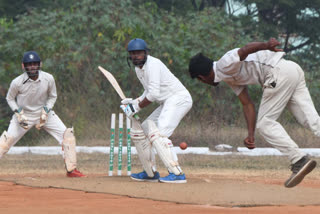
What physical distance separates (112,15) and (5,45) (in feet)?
10.2

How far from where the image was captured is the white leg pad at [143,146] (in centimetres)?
923

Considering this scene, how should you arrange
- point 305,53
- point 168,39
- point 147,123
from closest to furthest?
1. point 147,123
2. point 168,39
3. point 305,53

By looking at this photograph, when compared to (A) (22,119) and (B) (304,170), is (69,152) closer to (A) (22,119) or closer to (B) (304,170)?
(A) (22,119)

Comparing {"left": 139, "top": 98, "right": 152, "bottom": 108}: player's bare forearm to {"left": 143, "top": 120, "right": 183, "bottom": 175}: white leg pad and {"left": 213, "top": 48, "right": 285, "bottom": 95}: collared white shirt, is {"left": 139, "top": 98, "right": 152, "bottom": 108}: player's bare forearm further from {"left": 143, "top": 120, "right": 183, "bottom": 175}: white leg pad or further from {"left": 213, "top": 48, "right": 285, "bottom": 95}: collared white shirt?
{"left": 213, "top": 48, "right": 285, "bottom": 95}: collared white shirt

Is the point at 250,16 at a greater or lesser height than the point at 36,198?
greater

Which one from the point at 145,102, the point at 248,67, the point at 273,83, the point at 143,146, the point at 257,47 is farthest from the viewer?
the point at 143,146

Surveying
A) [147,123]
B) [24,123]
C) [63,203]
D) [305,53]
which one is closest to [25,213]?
[63,203]

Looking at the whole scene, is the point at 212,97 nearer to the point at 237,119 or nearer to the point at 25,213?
the point at 237,119

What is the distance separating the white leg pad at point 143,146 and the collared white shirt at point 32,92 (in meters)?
1.62

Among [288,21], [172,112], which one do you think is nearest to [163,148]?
[172,112]

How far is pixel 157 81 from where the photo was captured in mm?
8820

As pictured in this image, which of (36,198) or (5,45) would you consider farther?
(5,45)

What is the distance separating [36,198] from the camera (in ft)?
25.0

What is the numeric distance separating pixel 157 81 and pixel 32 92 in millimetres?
2295
